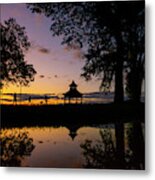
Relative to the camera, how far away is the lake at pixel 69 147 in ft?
6.23

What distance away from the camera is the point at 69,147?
6.32ft

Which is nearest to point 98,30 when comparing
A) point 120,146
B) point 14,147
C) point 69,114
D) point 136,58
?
point 136,58

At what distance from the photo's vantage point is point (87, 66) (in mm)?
1942

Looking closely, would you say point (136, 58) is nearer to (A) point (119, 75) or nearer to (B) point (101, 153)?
(A) point (119, 75)

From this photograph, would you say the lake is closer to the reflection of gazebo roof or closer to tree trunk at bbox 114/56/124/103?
the reflection of gazebo roof

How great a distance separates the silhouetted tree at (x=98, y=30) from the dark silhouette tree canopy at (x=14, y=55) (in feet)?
0.38

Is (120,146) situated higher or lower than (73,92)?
lower

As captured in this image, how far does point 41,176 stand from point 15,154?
0.14m

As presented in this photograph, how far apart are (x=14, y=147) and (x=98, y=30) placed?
0.59 meters

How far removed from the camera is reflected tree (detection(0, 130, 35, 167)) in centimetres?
195

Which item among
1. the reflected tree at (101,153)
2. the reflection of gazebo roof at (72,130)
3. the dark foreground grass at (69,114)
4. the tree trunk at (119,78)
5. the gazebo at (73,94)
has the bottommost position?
the reflected tree at (101,153)

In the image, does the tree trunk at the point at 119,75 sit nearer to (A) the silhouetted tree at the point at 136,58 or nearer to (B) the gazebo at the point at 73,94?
(A) the silhouetted tree at the point at 136,58

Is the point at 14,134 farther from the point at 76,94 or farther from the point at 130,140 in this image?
the point at 130,140

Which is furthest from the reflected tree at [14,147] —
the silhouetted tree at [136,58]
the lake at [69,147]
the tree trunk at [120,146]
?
the silhouetted tree at [136,58]
